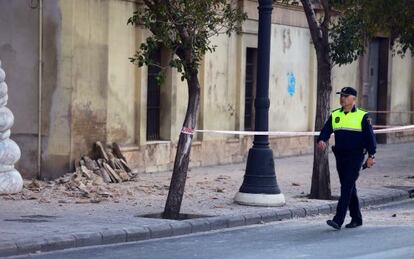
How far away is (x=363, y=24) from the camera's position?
18.4 m

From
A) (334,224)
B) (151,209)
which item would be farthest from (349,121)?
(151,209)

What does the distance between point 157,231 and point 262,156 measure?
126 inches

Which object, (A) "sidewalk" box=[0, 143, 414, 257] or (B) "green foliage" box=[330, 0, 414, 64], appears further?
(B) "green foliage" box=[330, 0, 414, 64]

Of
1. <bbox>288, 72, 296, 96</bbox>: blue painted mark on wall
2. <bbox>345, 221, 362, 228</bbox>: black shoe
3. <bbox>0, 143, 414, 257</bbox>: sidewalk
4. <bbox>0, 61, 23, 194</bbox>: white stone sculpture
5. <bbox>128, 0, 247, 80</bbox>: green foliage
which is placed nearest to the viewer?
<bbox>0, 143, 414, 257</bbox>: sidewalk

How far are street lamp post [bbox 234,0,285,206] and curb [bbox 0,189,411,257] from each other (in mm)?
470

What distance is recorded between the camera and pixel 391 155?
2822 cm

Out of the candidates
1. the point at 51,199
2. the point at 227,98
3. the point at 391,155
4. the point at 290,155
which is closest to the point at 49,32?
the point at 51,199

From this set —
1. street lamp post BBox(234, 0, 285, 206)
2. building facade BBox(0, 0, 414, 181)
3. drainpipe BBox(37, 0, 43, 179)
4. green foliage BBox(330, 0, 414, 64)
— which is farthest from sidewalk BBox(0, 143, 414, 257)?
green foliage BBox(330, 0, 414, 64)

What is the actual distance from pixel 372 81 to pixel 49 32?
14.9m

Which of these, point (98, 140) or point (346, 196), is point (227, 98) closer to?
point (98, 140)

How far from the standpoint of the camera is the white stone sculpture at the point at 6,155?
1716cm

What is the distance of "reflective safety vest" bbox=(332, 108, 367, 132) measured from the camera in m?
14.3

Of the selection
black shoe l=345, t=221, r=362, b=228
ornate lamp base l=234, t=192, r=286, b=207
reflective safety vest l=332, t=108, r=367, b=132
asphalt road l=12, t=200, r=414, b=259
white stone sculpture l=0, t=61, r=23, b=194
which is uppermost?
reflective safety vest l=332, t=108, r=367, b=132

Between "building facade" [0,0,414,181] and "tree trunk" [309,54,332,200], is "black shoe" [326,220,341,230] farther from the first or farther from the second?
"building facade" [0,0,414,181]
